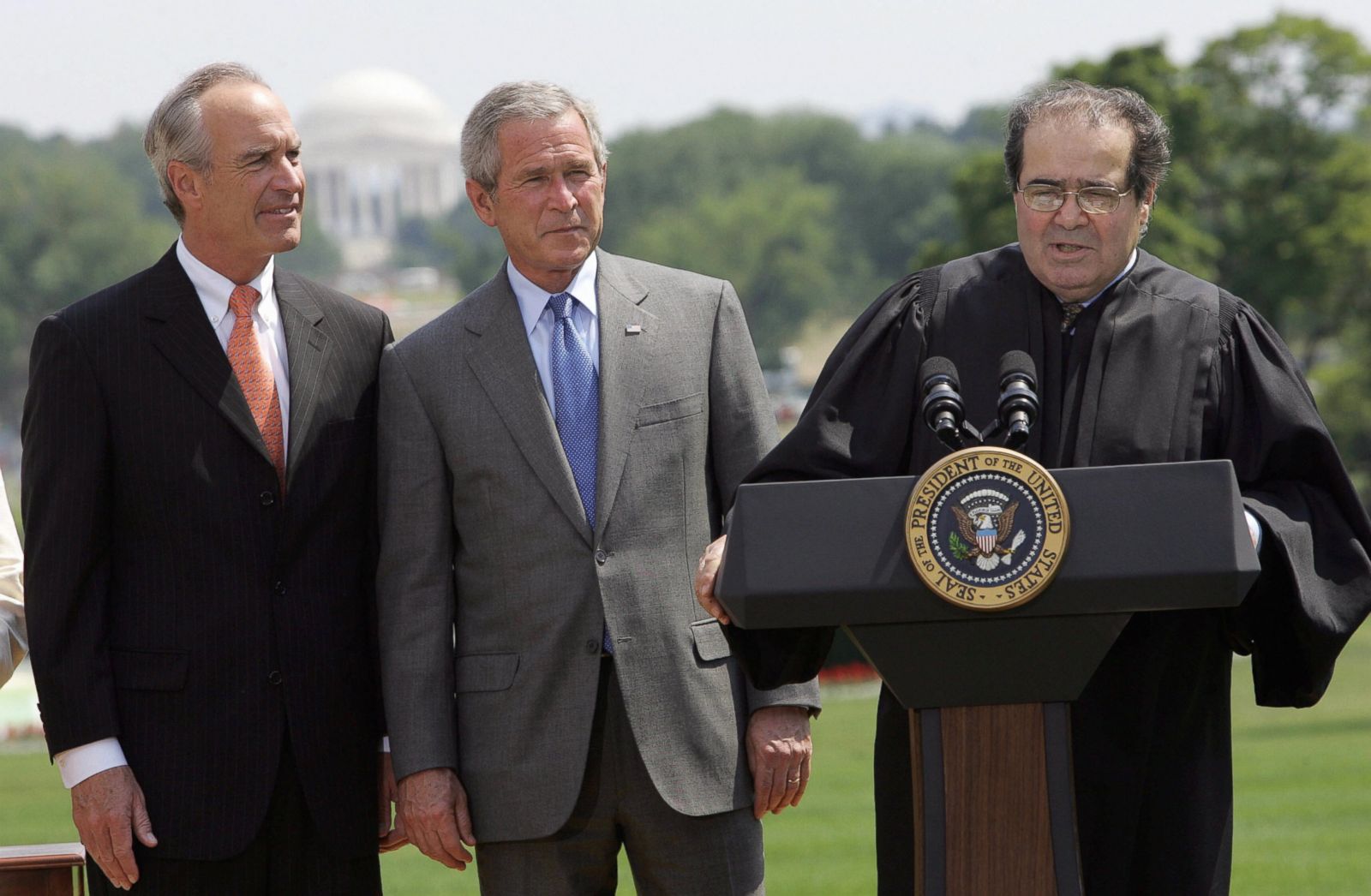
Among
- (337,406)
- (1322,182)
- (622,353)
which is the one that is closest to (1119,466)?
(622,353)

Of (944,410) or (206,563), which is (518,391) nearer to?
(206,563)

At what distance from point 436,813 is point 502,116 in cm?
164

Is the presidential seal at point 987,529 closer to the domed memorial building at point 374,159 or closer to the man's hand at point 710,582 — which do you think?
the man's hand at point 710,582

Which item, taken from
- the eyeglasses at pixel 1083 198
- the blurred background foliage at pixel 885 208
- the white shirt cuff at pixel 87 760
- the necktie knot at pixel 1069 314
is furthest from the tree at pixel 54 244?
the eyeglasses at pixel 1083 198

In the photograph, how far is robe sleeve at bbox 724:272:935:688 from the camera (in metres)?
3.88

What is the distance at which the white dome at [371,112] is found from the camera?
128875mm

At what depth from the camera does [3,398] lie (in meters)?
82.1

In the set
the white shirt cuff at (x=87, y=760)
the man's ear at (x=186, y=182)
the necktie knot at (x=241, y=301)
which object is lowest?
the white shirt cuff at (x=87, y=760)

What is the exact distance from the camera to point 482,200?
457 cm

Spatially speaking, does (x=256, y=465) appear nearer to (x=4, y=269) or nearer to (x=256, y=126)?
(x=256, y=126)

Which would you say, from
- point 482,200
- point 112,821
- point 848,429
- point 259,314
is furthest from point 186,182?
point 848,429

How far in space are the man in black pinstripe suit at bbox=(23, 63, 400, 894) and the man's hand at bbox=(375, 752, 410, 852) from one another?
4 centimetres

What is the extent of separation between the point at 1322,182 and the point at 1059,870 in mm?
34249

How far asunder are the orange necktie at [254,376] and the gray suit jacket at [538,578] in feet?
0.83
